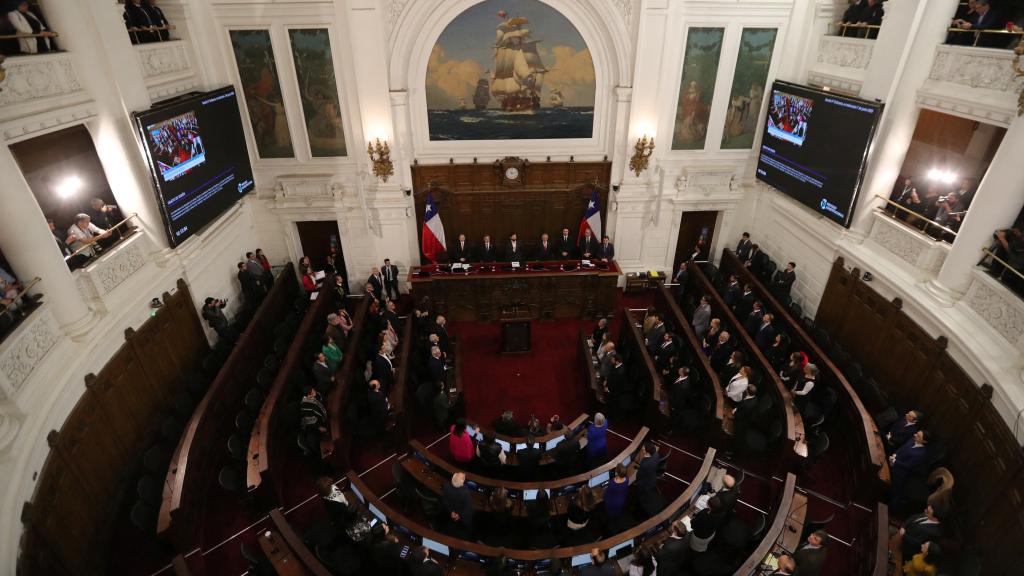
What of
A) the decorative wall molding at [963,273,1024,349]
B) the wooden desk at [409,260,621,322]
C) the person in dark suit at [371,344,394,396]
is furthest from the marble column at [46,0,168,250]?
the decorative wall molding at [963,273,1024,349]

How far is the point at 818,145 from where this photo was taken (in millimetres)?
9898

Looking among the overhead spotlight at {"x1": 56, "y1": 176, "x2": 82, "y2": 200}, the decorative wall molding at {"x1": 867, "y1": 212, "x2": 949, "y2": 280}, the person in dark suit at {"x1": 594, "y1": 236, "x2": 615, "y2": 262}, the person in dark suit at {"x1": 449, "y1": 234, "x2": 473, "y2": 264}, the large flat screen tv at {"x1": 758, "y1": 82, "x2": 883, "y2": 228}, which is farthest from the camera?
the person in dark suit at {"x1": 449, "y1": 234, "x2": 473, "y2": 264}

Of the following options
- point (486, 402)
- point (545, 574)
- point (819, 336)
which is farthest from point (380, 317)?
point (819, 336)

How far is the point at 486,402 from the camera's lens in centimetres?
948

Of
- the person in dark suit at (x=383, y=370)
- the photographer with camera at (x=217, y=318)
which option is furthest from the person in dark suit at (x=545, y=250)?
the photographer with camera at (x=217, y=318)

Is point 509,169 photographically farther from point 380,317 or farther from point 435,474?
point 435,474

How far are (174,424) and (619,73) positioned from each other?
34.5ft

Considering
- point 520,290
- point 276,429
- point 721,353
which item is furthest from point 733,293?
point 276,429

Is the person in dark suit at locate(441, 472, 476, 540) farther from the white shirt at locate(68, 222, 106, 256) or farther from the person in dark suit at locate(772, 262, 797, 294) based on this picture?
the person in dark suit at locate(772, 262, 797, 294)

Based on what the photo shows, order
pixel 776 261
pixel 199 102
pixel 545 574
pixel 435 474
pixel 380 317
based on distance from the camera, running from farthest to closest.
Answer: pixel 776 261, pixel 380 317, pixel 199 102, pixel 435 474, pixel 545 574

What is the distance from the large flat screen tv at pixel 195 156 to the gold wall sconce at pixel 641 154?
8.53m

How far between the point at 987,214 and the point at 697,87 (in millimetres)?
5946

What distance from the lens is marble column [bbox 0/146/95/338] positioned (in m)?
6.04

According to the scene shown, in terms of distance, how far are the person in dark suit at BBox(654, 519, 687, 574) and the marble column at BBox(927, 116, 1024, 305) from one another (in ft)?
18.3
